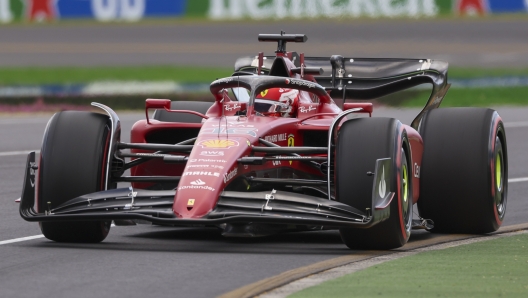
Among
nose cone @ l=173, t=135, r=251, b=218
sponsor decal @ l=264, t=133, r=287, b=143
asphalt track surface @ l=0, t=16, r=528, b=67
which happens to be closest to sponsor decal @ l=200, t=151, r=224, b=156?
nose cone @ l=173, t=135, r=251, b=218

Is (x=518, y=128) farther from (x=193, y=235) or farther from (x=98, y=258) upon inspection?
(x=98, y=258)

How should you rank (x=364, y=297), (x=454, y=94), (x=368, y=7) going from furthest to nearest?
(x=368, y=7) < (x=454, y=94) < (x=364, y=297)

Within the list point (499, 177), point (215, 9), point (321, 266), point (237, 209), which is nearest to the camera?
point (321, 266)

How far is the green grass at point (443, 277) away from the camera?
7.21 metres

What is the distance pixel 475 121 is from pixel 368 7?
89.7ft

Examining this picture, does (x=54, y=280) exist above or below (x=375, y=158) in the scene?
Answer: below

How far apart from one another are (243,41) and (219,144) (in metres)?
27.8

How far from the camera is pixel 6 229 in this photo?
1019 centimetres

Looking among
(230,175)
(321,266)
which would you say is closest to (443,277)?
(321,266)

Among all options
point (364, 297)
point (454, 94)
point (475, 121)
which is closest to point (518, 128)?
point (454, 94)

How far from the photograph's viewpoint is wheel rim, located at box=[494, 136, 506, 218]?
10.4 metres

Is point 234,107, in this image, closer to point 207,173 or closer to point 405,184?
point 207,173

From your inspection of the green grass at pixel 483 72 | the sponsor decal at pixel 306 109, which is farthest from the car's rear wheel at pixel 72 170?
the green grass at pixel 483 72

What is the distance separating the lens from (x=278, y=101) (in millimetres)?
10273
